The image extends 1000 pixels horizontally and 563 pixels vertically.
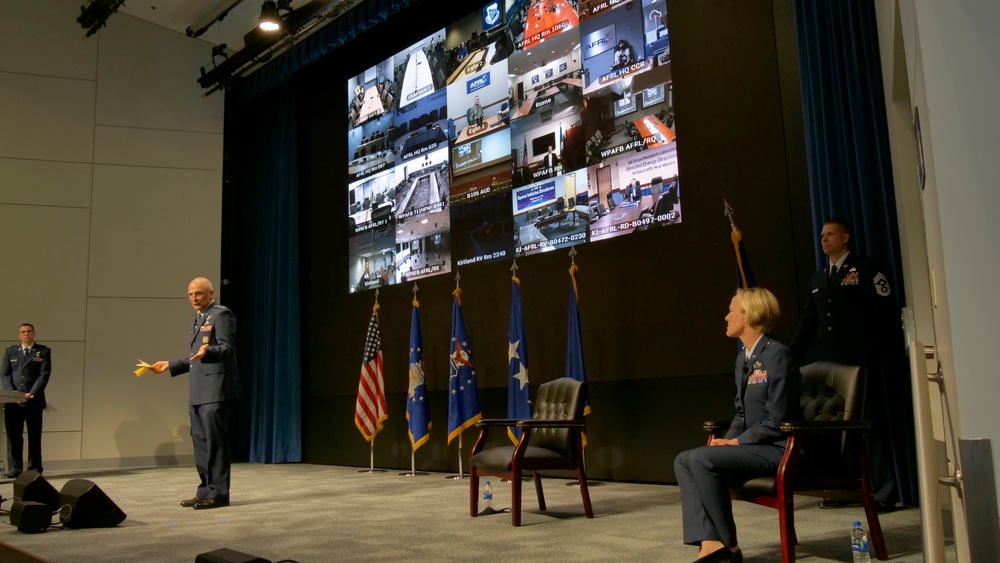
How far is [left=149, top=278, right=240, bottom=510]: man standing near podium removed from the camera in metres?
5.09

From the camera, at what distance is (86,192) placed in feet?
31.7

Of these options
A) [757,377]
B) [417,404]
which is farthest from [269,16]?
[757,377]

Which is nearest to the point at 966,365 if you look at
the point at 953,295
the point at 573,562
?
the point at 953,295

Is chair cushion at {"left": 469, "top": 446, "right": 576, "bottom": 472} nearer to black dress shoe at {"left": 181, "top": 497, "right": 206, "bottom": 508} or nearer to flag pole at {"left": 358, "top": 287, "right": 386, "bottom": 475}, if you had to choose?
black dress shoe at {"left": 181, "top": 497, "right": 206, "bottom": 508}

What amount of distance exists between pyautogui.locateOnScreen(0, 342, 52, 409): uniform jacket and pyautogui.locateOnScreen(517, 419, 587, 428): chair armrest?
20.1 feet

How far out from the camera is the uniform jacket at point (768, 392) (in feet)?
9.51

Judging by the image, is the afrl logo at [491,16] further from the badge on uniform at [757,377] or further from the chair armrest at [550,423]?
the badge on uniform at [757,377]

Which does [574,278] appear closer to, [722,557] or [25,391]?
[722,557]

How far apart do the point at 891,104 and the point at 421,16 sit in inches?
198

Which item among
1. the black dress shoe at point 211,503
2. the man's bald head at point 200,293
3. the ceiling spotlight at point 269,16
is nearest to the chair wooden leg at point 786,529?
the black dress shoe at point 211,503

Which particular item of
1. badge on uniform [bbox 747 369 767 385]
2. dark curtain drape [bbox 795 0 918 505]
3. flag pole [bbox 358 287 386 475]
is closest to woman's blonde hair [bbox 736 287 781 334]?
badge on uniform [bbox 747 369 767 385]

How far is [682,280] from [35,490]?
4153 mm

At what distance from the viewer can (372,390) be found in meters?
7.50

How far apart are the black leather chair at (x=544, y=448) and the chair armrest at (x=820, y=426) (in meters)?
1.50
